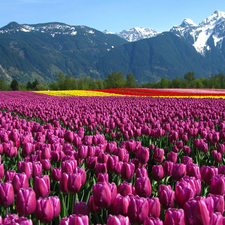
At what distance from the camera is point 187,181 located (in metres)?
2.14

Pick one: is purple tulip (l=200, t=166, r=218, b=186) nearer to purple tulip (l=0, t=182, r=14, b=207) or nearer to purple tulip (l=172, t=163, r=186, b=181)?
purple tulip (l=172, t=163, r=186, b=181)

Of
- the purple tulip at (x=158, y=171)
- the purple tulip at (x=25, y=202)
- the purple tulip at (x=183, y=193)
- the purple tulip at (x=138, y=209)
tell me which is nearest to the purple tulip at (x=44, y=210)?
the purple tulip at (x=25, y=202)

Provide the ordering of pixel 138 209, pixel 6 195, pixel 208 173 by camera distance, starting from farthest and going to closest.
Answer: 1. pixel 208 173
2. pixel 6 195
3. pixel 138 209

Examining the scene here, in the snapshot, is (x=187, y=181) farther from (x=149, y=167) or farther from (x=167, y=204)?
(x=149, y=167)

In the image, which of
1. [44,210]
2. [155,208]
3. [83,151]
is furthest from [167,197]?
[83,151]

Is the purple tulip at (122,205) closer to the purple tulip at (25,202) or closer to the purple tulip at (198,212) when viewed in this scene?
the purple tulip at (198,212)

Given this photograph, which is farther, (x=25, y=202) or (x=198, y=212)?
(x=25, y=202)

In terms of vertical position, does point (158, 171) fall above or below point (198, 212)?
below

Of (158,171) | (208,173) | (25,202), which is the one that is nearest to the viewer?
(25,202)

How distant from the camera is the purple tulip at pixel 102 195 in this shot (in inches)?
75.4

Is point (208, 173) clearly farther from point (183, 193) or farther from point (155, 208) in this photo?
point (155, 208)

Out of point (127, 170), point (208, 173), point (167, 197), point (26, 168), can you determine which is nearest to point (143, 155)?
point (127, 170)

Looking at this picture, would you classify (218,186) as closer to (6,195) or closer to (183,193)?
(183,193)

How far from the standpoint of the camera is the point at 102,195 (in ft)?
6.29
